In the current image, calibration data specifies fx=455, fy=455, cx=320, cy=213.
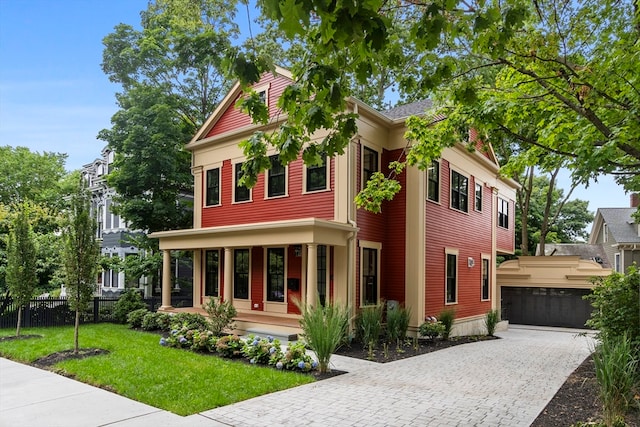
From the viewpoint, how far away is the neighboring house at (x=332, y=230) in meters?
12.5

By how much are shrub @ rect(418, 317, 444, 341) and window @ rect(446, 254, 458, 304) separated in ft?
8.57

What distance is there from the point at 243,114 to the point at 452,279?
9.28 m

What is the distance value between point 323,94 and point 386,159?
371 inches

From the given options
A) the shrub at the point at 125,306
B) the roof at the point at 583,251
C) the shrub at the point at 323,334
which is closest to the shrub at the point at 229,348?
the shrub at the point at 323,334

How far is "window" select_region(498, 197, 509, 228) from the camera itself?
2202 cm

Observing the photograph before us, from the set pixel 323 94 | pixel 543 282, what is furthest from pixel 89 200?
pixel 543 282

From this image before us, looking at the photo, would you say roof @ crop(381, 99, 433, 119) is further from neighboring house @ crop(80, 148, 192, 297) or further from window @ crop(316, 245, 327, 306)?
neighboring house @ crop(80, 148, 192, 297)

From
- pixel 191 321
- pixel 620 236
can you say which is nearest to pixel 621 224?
pixel 620 236

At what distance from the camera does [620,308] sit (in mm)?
7844

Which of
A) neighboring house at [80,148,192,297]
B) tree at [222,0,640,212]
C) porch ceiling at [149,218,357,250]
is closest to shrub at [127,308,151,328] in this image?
porch ceiling at [149,218,357,250]

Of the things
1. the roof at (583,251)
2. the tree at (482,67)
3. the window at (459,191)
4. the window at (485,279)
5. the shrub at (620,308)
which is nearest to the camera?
the tree at (482,67)

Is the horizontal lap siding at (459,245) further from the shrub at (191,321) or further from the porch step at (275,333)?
the shrub at (191,321)

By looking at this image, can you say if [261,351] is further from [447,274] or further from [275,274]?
[447,274]

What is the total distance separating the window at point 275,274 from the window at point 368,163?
3.44 m
